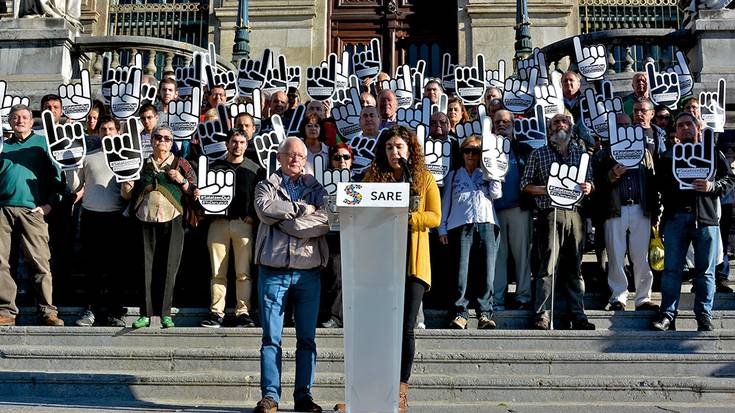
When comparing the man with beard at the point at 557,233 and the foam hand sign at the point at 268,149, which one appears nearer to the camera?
the man with beard at the point at 557,233

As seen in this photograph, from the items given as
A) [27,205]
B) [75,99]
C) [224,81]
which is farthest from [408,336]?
[224,81]

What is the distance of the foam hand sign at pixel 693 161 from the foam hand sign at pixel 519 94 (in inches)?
111

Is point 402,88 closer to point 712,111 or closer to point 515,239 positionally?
point 515,239

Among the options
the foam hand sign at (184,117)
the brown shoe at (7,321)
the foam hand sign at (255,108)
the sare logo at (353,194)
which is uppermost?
the foam hand sign at (255,108)

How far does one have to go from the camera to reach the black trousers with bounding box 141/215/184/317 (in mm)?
8586

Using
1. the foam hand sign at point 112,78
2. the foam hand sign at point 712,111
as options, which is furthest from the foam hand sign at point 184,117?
the foam hand sign at point 712,111

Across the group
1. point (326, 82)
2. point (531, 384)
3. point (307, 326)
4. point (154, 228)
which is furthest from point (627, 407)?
point (326, 82)

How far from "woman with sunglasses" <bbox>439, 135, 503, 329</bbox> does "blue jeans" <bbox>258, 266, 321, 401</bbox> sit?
6.48ft

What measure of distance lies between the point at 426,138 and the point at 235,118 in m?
1.91

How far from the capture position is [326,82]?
11508mm

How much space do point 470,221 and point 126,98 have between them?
3928 millimetres

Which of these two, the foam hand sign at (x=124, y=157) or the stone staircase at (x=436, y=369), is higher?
the foam hand sign at (x=124, y=157)

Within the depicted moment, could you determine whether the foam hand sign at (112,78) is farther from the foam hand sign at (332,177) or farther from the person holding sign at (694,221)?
the person holding sign at (694,221)

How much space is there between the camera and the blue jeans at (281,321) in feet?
21.6
